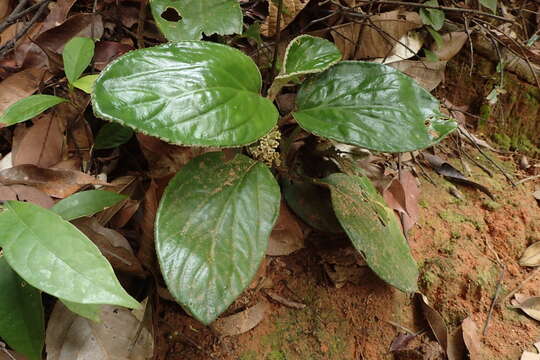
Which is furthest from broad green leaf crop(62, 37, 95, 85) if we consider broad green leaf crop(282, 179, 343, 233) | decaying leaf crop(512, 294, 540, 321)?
decaying leaf crop(512, 294, 540, 321)

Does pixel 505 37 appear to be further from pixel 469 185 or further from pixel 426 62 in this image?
pixel 469 185

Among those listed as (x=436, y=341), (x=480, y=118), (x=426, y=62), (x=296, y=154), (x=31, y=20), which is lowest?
(x=436, y=341)

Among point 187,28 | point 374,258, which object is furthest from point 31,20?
point 374,258

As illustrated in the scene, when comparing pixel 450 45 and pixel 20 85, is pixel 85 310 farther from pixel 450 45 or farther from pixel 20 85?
pixel 450 45

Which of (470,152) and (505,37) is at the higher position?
(505,37)

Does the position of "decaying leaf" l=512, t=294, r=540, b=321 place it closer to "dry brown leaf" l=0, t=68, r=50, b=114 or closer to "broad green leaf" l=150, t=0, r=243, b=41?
"broad green leaf" l=150, t=0, r=243, b=41

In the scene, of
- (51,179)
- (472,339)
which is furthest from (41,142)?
(472,339)

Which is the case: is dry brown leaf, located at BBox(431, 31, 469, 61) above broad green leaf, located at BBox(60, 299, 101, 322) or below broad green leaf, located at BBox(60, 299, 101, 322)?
above
